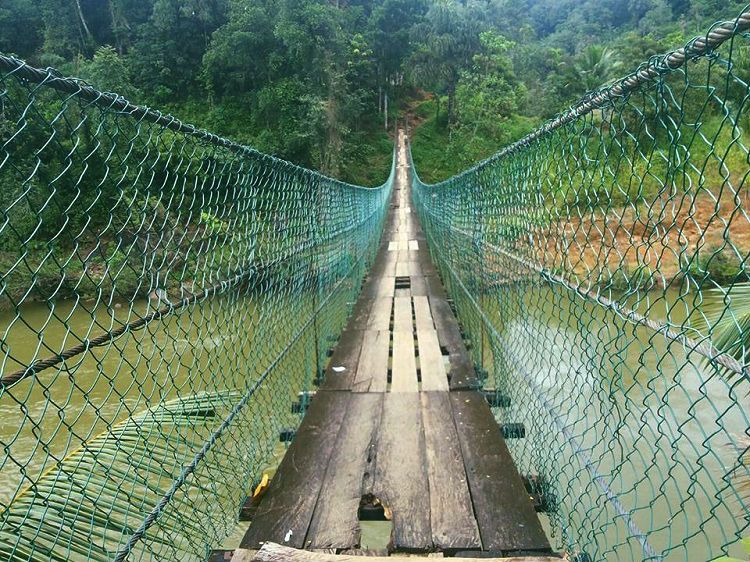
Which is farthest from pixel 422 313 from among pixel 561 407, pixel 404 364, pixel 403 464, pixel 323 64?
pixel 323 64

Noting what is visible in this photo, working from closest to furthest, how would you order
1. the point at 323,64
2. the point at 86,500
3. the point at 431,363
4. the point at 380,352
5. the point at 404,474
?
the point at 86,500 < the point at 404,474 < the point at 431,363 < the point at 380,352 < the point at 323,64

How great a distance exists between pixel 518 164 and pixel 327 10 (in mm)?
14356

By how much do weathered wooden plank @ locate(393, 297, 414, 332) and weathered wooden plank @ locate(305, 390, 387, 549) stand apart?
116 centimetres

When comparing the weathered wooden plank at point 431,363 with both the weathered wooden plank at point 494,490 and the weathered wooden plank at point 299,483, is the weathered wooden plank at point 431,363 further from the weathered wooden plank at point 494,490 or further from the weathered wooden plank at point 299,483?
the weathered wooden plank at point 299,483

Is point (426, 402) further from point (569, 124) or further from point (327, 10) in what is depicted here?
point (327, 10)

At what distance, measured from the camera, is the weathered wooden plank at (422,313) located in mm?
3338

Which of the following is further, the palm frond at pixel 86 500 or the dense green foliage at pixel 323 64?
the dense green foliage at pixel 323 64

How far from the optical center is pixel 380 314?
3611 millimetres

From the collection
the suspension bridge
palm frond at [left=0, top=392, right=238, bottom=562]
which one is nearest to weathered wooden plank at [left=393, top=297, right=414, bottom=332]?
the suspension bridge

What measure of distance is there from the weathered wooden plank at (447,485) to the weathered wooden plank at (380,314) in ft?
4.07

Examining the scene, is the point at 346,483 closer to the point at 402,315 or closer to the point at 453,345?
the point at 453,345

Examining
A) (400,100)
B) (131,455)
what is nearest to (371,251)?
(131,455)

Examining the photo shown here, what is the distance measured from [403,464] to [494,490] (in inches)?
12.9

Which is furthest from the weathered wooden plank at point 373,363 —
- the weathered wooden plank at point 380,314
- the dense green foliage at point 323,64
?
the dense green foliage at point 323,64
